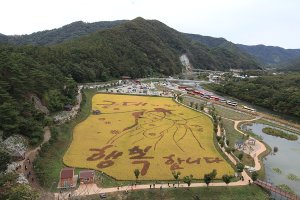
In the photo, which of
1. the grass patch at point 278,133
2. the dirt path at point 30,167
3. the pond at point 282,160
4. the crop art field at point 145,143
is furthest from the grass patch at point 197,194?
the grass patch at point 278,133

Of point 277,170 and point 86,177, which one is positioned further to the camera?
point 277,170

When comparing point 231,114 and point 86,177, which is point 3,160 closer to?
point 86,177

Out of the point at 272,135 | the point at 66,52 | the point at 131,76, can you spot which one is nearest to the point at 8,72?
the point at 272,135

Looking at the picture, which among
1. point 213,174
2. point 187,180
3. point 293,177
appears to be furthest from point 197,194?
point 293,177

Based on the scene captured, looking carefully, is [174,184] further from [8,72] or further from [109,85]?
[109,85]

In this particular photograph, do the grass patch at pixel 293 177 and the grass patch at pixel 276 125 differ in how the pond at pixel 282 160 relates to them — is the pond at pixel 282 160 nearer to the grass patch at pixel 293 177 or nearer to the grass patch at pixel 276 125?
the grass patch at pixel 293 177
